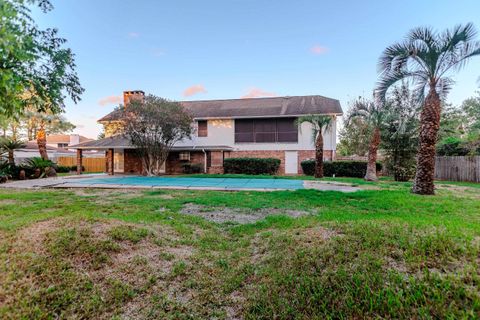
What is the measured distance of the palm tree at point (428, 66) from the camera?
868 cm

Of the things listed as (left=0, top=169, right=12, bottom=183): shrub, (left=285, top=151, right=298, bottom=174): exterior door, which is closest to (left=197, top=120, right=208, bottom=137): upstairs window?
(left=285, top=151, right=298, bottom=174): exterior door

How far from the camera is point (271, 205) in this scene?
7.72 metres

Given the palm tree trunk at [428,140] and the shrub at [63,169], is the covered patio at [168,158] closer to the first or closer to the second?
the shrub at [63,169]

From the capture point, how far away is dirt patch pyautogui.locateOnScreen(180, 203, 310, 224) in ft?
20.2

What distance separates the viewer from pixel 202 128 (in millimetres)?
24312

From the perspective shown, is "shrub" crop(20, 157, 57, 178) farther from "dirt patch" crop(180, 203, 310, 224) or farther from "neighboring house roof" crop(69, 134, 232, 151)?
"dirt patch" crop(180, 203, 310, 224)

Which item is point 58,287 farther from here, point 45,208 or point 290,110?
point 290,110

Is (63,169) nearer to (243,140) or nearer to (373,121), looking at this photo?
(243,140)

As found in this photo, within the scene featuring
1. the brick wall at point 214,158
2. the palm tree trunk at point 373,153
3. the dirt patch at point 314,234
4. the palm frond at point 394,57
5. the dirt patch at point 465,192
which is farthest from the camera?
the brick wall at point 214,158

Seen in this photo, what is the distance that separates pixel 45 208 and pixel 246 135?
18076 millimetres

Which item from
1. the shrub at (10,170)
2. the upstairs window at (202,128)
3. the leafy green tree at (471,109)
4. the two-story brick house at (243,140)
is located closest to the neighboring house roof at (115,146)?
the two-story brick house at (243,140)

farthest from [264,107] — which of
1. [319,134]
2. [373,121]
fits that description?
[373,121]

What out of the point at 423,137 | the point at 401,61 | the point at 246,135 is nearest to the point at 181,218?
the point at 423,137

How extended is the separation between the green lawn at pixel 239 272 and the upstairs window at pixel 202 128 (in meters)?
20.0
